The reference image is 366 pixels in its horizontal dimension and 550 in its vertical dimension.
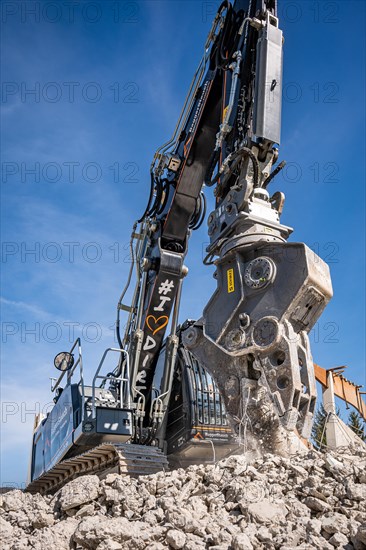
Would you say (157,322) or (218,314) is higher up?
(157,322)

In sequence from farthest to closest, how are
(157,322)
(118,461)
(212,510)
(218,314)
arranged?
1. (157,322)
2. (118,461)
3. (218,314)
4. (212,510)

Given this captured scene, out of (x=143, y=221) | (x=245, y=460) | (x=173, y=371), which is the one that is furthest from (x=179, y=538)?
(x=143, y=221)

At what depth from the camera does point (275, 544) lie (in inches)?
134

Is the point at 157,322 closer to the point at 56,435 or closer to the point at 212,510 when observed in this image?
the point at 56,435

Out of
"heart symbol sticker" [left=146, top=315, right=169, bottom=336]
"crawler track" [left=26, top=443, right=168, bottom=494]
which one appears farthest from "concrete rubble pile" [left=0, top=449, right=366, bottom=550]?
"heart symbol sticker" [left=146, top=315, right=169, bottom=336]

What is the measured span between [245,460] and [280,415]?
0.47 metres

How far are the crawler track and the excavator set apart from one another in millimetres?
15

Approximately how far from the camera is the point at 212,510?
389 centimetres

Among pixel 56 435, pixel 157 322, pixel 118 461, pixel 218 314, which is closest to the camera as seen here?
pixel 218 314

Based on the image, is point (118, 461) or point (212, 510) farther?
point (118, 461)

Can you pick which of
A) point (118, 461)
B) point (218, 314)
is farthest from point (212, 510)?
point (118, 461)

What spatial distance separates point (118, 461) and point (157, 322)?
82.3 inches

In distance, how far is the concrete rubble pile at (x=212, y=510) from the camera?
3.48m

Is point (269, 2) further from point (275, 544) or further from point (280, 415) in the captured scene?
point (275, 544)
